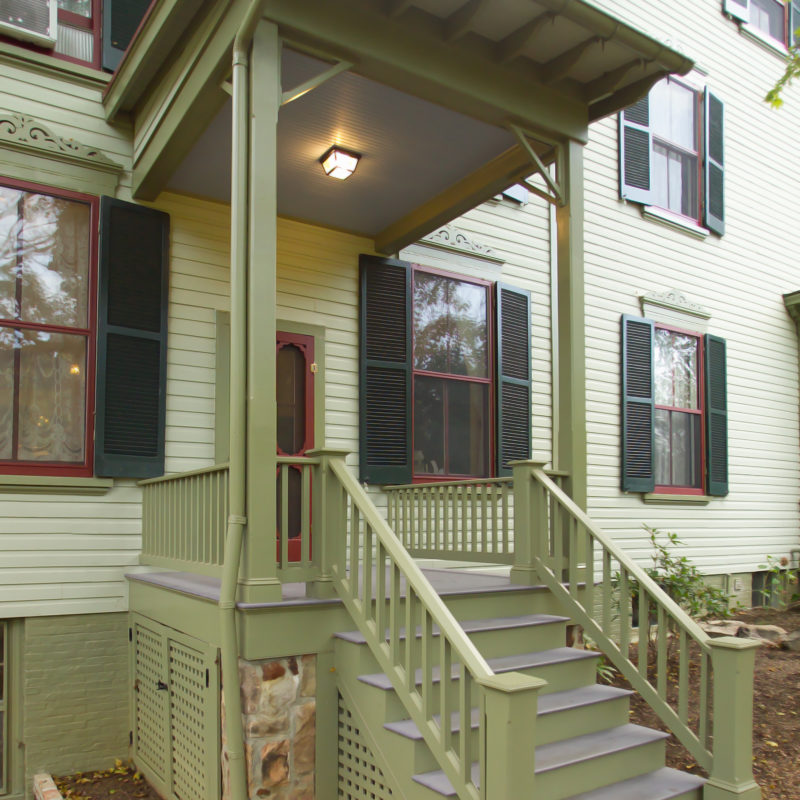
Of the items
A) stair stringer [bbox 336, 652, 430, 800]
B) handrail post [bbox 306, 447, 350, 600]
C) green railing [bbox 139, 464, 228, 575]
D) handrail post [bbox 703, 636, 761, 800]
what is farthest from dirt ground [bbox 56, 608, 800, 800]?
handrail post [bbox 306, 447, 350, 600]

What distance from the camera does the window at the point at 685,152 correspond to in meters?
8.74

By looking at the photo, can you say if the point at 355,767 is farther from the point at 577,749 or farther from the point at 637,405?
the point at 637,405

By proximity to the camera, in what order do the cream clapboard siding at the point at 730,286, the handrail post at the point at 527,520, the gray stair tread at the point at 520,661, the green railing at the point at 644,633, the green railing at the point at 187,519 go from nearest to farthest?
the gray stair tread at the point at 520,661, the green railing at the point at 644,633, the green railing at the point at 187,519, the handrail post at the point at 527,520, the cream clapboard siding at the point at 730,286

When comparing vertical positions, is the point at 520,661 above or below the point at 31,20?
below

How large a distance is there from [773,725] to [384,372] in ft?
12.6

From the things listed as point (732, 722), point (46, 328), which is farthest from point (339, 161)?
point (732, 722)

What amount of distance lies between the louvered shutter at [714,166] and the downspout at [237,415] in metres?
6.88

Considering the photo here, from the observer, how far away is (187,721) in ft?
13.4

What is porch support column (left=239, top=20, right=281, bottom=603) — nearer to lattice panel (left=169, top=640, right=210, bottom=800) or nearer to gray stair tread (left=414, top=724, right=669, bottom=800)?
lattice panel (left=169, top=640, right=210, bottom=800)

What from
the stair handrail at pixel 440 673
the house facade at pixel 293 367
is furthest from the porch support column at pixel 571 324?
the stair handrail at pixel 440 673

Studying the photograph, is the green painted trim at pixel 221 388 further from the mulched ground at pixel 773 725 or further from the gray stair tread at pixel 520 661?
the mulched ground at pixel 773 725

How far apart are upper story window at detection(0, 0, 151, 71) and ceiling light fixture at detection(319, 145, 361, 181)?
5.51 ft

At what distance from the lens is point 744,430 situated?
31.0 ft

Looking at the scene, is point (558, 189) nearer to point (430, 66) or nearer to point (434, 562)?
point (430, 66)
